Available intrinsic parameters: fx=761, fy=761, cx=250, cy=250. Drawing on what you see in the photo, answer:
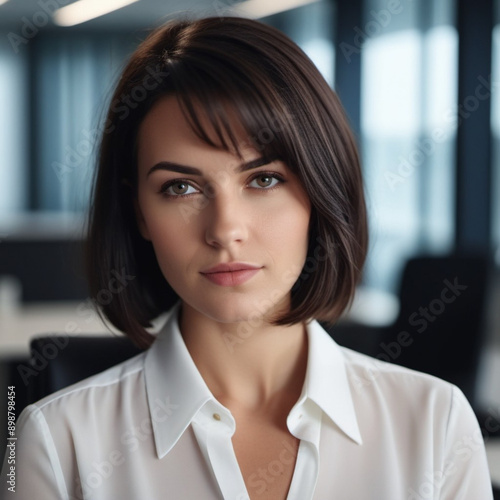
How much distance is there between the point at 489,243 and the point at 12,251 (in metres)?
3.34

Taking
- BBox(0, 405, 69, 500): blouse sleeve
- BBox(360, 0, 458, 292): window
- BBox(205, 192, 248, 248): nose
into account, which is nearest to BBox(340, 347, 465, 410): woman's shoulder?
BBox(205, 192, 248, 248): nose

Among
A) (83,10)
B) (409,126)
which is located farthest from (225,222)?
(83,10)

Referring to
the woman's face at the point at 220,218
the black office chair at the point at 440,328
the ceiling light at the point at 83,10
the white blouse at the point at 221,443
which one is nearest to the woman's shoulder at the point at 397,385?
the white blouse at the point at 221,443

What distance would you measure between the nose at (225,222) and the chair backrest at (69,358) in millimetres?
457

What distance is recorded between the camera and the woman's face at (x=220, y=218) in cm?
112

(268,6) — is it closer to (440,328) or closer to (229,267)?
(440,328)

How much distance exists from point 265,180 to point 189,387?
1.20 ft

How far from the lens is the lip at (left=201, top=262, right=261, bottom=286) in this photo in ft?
3.72

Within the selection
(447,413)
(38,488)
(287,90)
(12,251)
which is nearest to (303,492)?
(447,413)

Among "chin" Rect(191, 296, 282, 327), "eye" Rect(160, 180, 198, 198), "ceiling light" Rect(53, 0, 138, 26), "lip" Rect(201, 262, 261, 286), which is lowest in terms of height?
"chin" Rect(191, 296, 282, 327)

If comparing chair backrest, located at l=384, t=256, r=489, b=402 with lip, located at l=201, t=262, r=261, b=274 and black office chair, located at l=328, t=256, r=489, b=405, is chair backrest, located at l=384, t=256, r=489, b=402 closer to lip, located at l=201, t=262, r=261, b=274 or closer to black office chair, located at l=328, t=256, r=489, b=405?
black office chair, located at l=328, t=256, r=489, b=405

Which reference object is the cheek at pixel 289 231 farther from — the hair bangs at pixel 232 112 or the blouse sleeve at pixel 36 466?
the blouse sleeve at pixel 36 466

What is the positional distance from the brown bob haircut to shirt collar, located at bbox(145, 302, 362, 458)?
0.08 metres

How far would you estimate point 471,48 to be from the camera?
14.1ft
